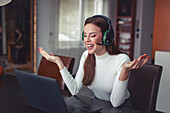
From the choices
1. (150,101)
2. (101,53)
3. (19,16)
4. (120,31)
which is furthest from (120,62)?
(120,31)

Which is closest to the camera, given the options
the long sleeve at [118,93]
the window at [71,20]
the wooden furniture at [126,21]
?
→ the long sleeve at [118,93]

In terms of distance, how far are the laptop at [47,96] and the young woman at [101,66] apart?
0.65 feet

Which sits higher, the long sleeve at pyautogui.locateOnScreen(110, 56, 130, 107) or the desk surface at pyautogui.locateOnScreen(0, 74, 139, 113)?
the long sleeve at pyautogui.locateOnScreen(110, 56, 130, 107)

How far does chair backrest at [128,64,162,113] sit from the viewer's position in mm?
1356

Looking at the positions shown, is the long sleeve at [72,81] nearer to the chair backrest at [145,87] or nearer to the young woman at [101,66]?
the young woman at [101,66]

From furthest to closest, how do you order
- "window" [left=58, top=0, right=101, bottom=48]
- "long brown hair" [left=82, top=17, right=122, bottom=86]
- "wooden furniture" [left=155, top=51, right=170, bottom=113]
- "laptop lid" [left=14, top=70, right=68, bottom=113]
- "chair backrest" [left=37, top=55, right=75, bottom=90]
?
"window" [left=58, top=0, right=101, bottom=48]
"wooden furniture" [left=155, top=51, right=170, bottom=113]
"chair backrest" [left=37, top=55, right=75, bottom=90]
"long brown hair" [left=82, top=17, right=122, bottom=86]
"laptop lid" [left=14, top=70, right=68, bottom=113]

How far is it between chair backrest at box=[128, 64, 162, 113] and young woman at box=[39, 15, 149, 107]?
9 centimetres

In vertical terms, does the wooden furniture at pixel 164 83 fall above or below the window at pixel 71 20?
below

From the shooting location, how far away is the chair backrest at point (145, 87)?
1.36 metres

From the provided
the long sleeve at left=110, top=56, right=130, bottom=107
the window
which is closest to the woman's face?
the long sleeve at left=110, top=56, right=130, bottom=107

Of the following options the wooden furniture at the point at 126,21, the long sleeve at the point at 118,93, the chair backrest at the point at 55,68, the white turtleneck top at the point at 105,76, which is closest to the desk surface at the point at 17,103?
the long sleeve at the point at 118,93

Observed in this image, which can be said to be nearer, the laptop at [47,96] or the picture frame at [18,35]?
the laptop at [47,96]

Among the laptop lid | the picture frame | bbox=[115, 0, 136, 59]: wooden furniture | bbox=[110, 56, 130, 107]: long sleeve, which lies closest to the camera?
the laptop lid

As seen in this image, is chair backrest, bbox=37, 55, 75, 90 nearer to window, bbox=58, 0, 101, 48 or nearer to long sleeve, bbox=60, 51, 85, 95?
long sleeve, bbox=60, 51, 85, 95
